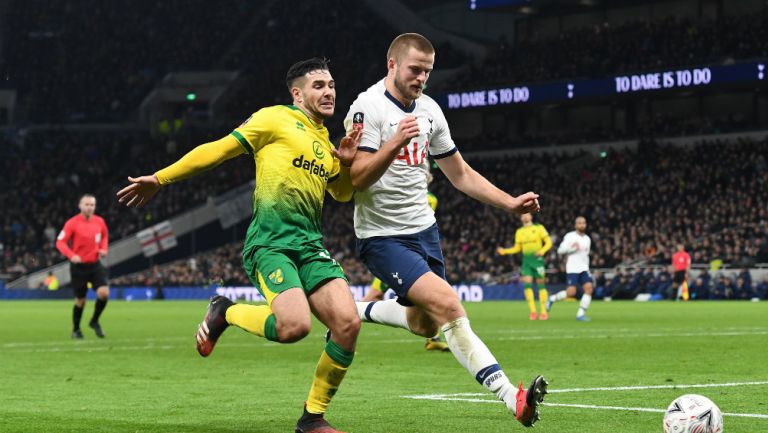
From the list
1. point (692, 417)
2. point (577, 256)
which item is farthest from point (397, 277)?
point (577, 256)

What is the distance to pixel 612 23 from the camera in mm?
55750

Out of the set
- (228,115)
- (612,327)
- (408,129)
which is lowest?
(612,327)

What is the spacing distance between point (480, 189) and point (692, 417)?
247cm

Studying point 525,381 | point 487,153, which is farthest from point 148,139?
point 525,381

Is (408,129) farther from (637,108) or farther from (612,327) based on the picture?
(637,108)

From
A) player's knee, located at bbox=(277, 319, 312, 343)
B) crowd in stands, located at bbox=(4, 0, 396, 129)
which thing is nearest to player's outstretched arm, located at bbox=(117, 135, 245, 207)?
player's knee, located at bbox=(277, 319, 312, 343)

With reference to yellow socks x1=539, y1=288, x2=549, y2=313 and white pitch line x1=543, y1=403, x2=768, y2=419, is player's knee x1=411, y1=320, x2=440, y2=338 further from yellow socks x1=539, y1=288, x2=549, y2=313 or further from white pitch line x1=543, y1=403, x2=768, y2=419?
yellow socks x1=539, y1=288, x2=549, y2=313

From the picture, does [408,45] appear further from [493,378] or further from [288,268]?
[493,378]

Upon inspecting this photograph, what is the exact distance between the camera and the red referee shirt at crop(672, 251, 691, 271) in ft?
121

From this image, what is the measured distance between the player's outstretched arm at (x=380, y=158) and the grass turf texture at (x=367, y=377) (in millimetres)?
1586

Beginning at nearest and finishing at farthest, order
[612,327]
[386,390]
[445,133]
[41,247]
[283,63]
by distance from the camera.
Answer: [445,133], [386,390], [612,327], [41,247], [283,63]

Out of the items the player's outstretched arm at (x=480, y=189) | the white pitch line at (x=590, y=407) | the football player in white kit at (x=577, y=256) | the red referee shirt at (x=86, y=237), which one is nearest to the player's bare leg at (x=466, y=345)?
the player's outstretched arm at (x=480, y=189)

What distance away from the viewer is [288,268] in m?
7.82

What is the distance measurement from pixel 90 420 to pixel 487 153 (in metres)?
47.6
